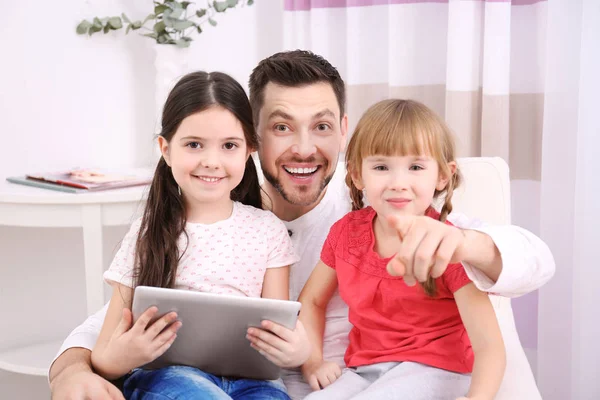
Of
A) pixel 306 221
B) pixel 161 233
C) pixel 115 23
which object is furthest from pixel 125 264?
pixel 115 23

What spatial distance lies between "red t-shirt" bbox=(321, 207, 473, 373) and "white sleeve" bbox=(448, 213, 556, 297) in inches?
3.5

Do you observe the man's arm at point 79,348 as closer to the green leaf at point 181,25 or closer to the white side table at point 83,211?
the white side table at point 83,211

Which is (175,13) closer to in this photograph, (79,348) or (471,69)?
(471,69)

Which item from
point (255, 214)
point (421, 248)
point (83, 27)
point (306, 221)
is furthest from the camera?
point (83, 27)

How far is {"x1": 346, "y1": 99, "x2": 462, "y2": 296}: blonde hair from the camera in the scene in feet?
4.08

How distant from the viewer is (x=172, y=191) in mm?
1436

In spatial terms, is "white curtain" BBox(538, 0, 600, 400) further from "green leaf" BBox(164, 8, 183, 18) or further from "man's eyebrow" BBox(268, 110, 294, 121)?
"green leaf" BBox(164, 8, 183, 18)

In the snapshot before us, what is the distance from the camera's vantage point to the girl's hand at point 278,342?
1163mm

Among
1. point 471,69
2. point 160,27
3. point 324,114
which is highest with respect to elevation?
point 160,27

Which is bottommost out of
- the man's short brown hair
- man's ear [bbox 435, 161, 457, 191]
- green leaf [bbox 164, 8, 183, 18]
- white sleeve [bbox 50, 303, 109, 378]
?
white sleeve [bbox 50, 303, 109, 378]

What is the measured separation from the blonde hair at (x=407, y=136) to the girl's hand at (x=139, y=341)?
43 centimetres

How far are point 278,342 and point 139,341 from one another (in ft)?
0.71

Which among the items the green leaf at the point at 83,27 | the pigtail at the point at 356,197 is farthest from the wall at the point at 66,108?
the pigtail at the point at 356,197

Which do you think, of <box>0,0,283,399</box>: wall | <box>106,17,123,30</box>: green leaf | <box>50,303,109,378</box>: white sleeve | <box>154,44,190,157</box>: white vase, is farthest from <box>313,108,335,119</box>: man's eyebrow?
<box>0,0,283,399</box>: wall
